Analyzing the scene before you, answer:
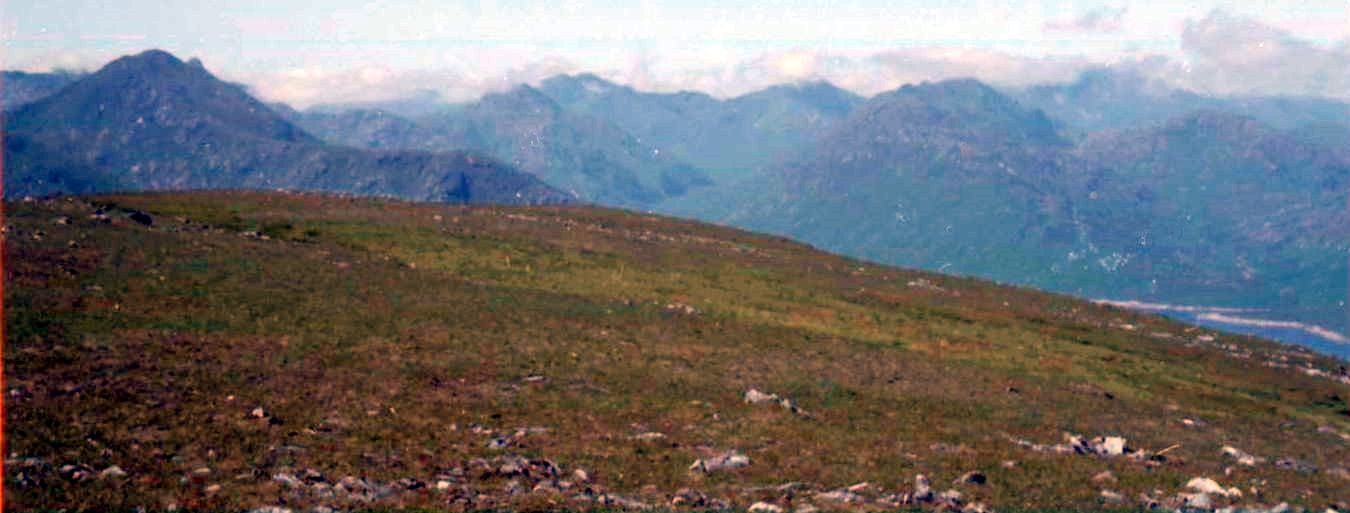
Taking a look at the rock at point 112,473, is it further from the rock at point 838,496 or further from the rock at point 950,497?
the rock at point 950,497

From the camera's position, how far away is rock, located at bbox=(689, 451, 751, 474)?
35281 millimetres

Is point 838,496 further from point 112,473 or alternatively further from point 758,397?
point 112,473

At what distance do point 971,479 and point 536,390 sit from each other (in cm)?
1809

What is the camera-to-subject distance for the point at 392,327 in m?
54.7

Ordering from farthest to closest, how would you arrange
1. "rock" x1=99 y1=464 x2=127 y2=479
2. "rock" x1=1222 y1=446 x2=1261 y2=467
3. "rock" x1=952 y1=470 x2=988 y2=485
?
"rock" x1=1222 y1=446 x2=1261 y2=467 → "rock" x1=952 y1=470 x2=988 y2=485 → "rock" x1=99 y1=464 x2=127 y2=479

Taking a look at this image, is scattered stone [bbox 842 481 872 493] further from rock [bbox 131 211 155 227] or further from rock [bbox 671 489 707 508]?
rock [bbox 131 211 155 227]

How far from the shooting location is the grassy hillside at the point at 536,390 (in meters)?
32.0

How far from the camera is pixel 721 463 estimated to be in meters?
36.1

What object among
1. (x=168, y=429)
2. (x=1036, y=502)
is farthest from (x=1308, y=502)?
(x=168, y=429)

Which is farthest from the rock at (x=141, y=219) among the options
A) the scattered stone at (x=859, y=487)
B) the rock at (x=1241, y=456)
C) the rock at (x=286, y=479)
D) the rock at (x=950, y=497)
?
the rock at (x=1241, y=456)

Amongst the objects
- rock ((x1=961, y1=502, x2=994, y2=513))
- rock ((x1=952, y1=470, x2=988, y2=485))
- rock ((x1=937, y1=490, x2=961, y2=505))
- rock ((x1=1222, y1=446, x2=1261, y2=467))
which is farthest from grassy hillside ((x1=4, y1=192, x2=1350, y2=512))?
rock ((x1=961, y1=502, x2=994, y2=513))

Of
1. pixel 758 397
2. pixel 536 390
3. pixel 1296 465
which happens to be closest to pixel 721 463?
pixel 758 397

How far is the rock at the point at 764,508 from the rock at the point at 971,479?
860 cm

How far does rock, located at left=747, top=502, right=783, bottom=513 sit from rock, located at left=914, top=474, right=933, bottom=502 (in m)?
5.11
